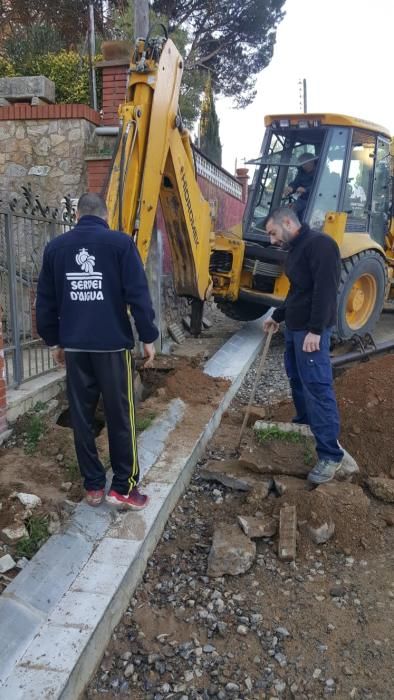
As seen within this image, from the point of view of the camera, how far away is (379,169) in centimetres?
754

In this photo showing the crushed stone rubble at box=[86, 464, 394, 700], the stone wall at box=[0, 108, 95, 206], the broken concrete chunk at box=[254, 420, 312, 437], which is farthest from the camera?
the stone wall at box=[0, 108, 95, 206]

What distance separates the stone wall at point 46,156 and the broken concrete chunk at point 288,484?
17.2ft

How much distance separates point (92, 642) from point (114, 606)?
0.26m

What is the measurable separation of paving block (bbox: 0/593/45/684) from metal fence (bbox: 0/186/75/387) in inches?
102

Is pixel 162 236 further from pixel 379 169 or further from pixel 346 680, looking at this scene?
pixel 346 680

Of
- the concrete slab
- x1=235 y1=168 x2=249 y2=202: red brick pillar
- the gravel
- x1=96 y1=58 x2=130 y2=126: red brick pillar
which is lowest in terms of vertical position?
the gravel

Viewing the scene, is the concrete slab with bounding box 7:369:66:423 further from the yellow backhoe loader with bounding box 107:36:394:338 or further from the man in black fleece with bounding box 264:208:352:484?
the man in black fleece with bounding box 264:208:352:484

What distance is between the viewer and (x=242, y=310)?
8.72 meters

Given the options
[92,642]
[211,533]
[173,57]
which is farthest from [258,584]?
[173,57]

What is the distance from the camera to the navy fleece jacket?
2967mm

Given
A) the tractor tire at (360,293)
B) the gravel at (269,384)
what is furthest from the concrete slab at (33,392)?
the tractor tire at (360,293)

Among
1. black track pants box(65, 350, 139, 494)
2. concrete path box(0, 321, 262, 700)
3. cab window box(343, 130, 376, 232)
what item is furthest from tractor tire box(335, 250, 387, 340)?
black track pants box(65, 350, 139, 494)

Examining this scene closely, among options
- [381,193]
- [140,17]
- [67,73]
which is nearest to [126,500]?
[381,193]

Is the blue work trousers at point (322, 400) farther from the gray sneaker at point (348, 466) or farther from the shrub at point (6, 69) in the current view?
the shrub at point (6, 69)
